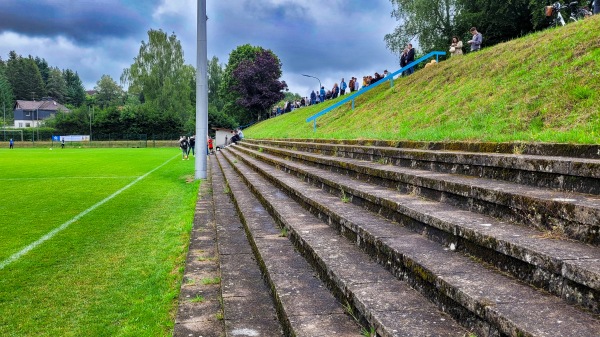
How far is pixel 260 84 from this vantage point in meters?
56.2

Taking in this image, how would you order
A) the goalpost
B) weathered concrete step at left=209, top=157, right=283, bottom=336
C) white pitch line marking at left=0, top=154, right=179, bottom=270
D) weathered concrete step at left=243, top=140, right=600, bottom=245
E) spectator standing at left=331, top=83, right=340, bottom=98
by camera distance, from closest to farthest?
weathered concrete step at left=243, top=140, right=600, bottom=245 < weathered concrete step at left=209, top=157, right=283, bottom=336 < white pitch line marking at left=0, top=154, right=179, bottom=270 < spectator standing at left=331, top=83, right=340, bottom=98 < the goalpost

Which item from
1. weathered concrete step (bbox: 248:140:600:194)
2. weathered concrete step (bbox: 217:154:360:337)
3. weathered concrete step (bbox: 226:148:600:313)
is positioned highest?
weathered concrete step (bbox: 248:140:600:194)

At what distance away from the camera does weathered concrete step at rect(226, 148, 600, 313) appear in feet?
6.24

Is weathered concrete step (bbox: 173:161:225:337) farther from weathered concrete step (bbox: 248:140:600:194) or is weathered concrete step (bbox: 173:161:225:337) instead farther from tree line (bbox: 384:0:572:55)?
tree line (bbox: 384:0:572:55)

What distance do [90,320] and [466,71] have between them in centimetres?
1126

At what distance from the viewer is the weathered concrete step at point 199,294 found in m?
2.95

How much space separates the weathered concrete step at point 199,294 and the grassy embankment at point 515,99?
330 centimetres

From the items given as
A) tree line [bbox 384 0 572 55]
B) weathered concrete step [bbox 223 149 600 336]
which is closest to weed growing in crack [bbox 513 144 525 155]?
weathered concrete step [bbox 223 149 600 336]

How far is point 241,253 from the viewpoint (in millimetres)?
4434

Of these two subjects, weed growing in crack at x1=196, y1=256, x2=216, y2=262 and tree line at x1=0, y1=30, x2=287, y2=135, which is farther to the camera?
tree line at x1=0, y1=30, x2=287, y2=135

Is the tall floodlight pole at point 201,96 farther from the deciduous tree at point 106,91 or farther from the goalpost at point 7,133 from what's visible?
the deciduous tree at point 106,91

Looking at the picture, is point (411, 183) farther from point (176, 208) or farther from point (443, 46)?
point (443, 46)

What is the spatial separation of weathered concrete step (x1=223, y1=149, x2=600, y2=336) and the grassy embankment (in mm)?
1957

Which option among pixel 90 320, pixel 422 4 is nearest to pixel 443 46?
pixel 422 4
